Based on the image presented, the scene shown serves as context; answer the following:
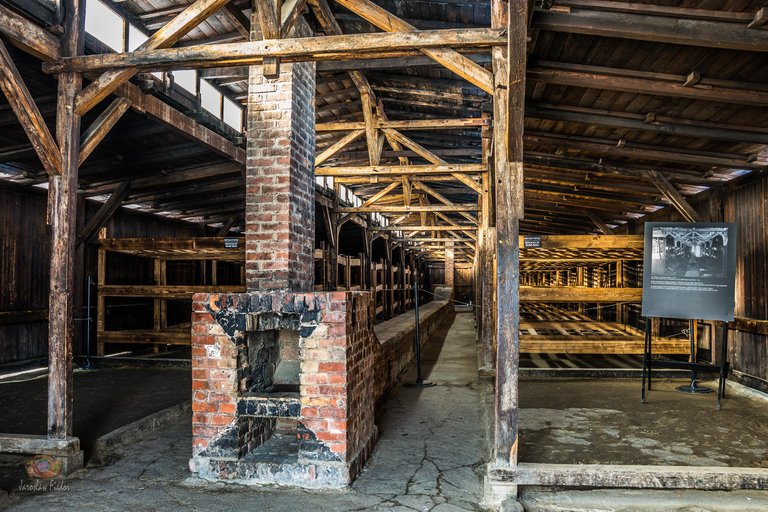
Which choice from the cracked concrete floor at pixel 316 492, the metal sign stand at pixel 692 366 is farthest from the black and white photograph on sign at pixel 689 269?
the cracked concrete floor at pixel 316 492

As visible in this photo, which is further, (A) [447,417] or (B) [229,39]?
(B) [229,39]

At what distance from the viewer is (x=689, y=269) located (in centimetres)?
504

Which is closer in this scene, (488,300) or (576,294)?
(576,294)

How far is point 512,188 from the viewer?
330 cm

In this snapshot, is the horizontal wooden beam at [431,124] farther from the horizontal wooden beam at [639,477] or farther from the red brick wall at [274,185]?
the horizontal wooden beam at [639,477]

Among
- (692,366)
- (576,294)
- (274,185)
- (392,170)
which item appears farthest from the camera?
(392,170)

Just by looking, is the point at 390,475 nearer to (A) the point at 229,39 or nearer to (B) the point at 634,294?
(B) the point at 634,294

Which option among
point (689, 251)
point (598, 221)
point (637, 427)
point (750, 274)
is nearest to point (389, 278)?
point (598, 221)

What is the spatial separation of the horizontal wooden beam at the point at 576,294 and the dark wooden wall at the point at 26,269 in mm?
7420

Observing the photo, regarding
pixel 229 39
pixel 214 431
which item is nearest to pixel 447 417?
pixel 214 431

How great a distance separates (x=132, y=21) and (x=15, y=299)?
4.68 metres

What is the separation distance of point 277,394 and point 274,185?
5.83ft

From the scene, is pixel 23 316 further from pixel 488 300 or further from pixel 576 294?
pixel 576 294

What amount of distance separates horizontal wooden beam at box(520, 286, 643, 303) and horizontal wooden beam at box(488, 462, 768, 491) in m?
3.27
